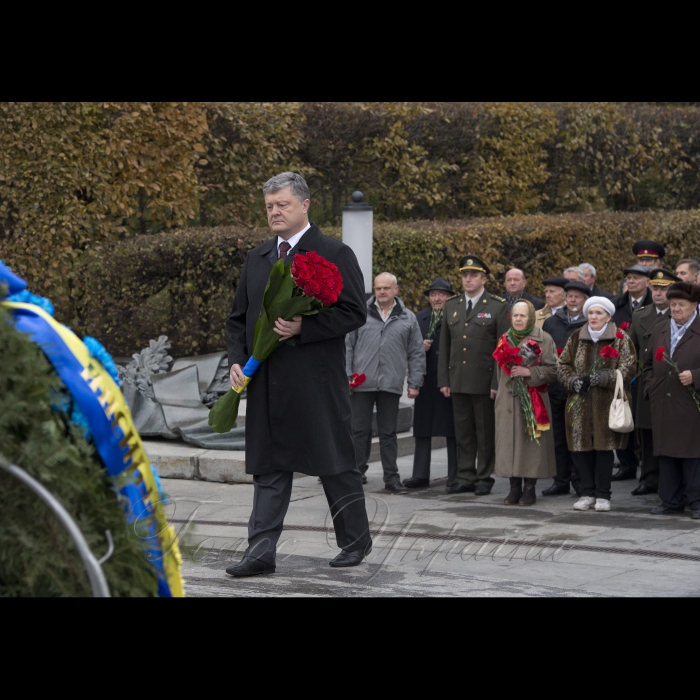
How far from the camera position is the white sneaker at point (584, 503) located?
27.8ft

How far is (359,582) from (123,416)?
3.00 m

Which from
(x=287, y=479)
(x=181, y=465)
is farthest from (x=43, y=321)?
(x=181, y=465)

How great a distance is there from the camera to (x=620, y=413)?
8.41 m

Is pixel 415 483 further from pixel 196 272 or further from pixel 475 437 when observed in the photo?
pixel 196 272

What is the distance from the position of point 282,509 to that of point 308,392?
674 mm

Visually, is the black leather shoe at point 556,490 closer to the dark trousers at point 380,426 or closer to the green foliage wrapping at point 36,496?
the dark trousers at point 380,426

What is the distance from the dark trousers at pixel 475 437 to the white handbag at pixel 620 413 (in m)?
1.25

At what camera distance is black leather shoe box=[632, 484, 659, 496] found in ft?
30.2

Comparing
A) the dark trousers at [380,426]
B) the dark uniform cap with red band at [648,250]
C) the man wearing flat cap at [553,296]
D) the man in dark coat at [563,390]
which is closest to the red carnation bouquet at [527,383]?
the man in dark coat at [563,390]

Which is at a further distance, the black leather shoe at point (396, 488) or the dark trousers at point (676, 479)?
the black leather shoe at point (396, 488)

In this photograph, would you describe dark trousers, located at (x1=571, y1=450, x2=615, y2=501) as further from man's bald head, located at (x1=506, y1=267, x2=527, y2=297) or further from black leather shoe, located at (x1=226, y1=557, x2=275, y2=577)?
black leather shoe, located at (x1=226, y1=557, x2=275, y2=577)

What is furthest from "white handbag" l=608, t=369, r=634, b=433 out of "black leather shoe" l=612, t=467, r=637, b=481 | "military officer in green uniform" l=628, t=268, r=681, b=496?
"black leather shoe" l=612, t=467, r=637, b=481

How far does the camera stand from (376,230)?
46.4 ft

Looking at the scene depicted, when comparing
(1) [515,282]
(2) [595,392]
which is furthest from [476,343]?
(2) [595,392]
